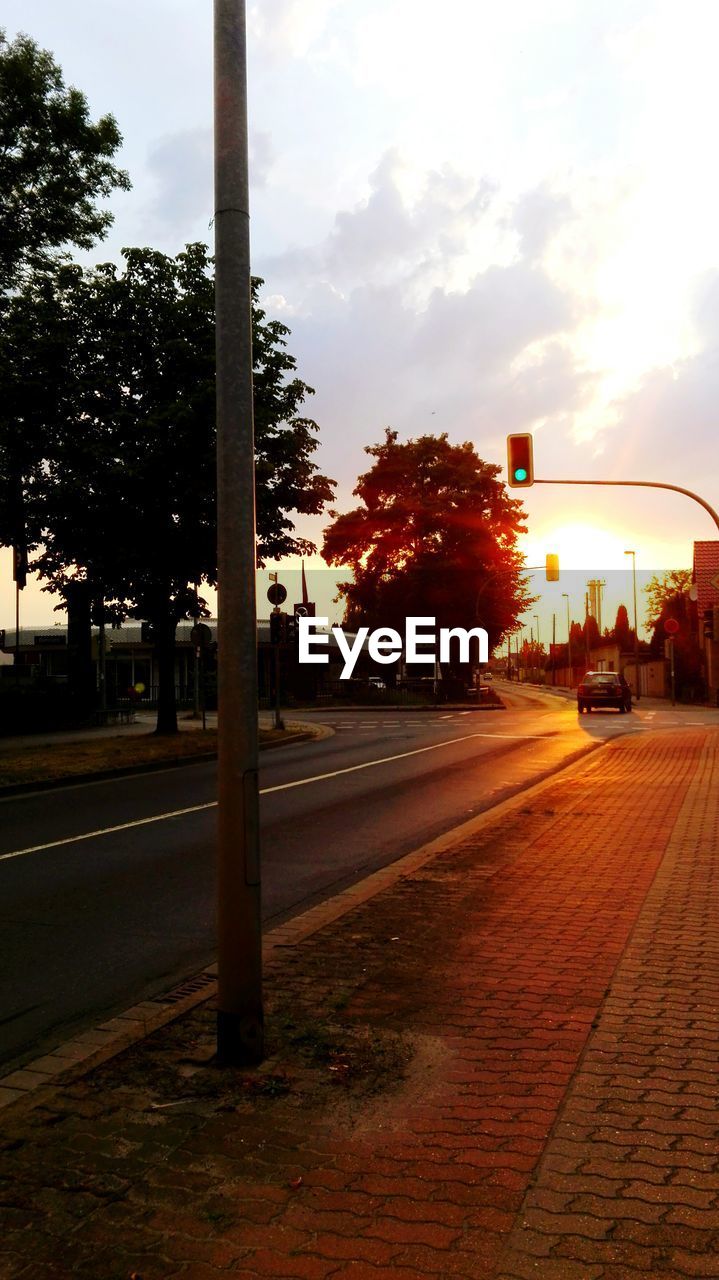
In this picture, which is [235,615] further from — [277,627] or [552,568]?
[552,568]

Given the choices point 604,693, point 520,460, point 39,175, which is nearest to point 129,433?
point 39,175

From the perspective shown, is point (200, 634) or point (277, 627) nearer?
point (277, 627)

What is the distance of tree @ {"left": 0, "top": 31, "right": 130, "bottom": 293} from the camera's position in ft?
56.3

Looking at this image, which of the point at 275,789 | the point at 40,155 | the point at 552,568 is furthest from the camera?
the point at 552,568

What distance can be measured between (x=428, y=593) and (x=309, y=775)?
37.3 m

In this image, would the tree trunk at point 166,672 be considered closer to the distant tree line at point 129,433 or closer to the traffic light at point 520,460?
the distant tree line at point 129,433

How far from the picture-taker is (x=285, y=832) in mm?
10945

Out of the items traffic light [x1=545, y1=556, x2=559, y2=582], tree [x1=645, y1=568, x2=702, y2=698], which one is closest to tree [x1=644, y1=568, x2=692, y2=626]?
tree [x1=645, y1=568, x2=702, y2=698]

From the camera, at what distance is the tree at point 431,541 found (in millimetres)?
54125

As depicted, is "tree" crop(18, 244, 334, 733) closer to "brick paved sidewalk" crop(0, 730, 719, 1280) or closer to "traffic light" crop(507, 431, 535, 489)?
"traffic light" crop(507, 431, 535, 489)

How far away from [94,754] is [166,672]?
5.40 metres

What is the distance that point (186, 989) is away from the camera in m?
5.37

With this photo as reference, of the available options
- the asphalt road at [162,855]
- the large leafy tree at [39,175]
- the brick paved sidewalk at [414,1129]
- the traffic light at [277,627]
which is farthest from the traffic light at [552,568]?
the brick paved sidewalk at [414,1129]

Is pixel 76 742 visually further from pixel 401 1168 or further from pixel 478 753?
pixel 401 1168
